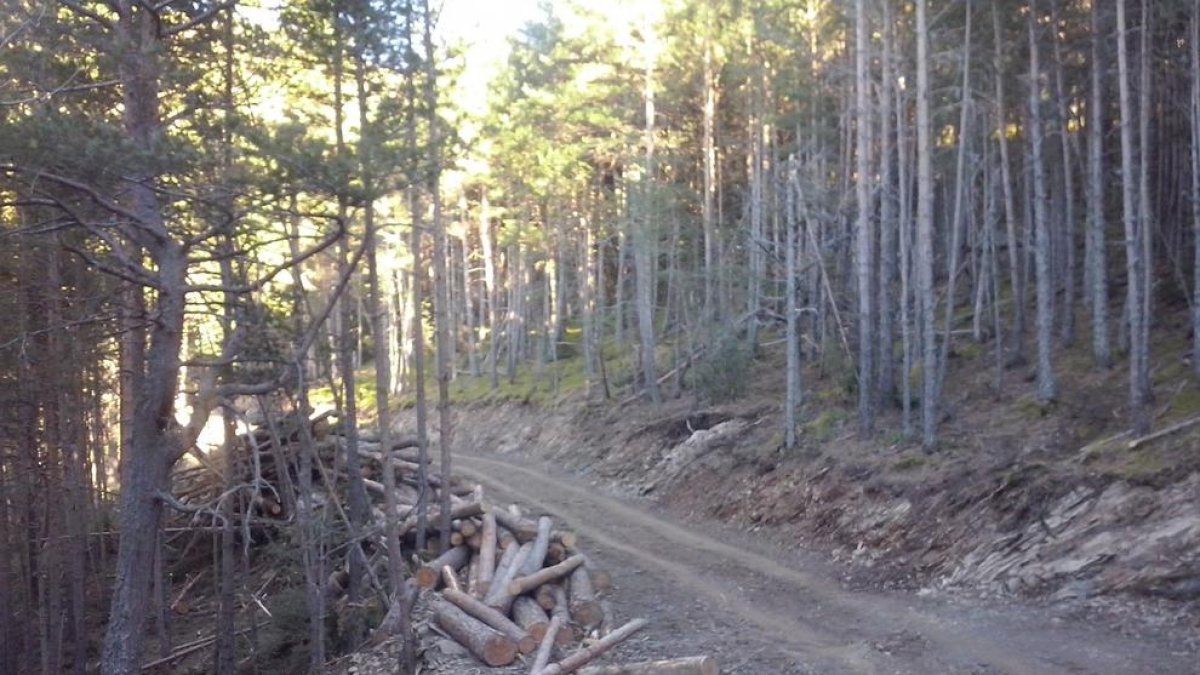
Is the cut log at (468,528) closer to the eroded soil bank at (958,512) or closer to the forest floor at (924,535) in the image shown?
the forest floor at (924,535)

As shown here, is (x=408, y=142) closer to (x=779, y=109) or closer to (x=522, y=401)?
(x=779, y=109)

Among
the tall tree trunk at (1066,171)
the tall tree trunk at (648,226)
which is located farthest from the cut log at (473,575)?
the tall tree trunk at (1066,171)

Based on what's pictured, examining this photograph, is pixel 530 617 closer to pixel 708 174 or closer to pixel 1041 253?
pixel 1041 253

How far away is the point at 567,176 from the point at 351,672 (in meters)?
21.8

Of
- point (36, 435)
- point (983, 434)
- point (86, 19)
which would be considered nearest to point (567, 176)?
point (983, 434)

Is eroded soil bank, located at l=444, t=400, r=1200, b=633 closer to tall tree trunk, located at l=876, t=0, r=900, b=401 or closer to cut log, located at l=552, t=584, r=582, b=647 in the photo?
tall tree trunk, located at l=876, t=0, r=900, b=401

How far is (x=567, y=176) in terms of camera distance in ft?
111

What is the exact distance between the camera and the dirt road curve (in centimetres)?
1075

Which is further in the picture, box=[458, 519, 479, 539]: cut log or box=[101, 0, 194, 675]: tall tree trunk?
box=[458, 519, 479, 539]: cut log

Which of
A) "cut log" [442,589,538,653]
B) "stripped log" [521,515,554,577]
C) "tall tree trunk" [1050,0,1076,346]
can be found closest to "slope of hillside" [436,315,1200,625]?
"tall tree trunk" [1050,0,1076,346]

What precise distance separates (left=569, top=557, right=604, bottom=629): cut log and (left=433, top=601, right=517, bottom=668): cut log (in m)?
1.32

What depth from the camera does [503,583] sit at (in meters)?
15.1

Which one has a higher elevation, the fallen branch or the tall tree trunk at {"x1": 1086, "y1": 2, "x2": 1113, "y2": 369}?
the tall tree trunk at {"x1": 1086, "y1": 2, "x2": 1113, "y2": 369}

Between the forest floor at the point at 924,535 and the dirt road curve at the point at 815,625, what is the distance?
0.04 m
